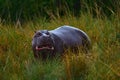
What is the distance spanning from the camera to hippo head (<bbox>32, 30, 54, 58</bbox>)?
5.36 meters

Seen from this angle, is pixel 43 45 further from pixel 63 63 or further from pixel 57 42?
pixel 63 63

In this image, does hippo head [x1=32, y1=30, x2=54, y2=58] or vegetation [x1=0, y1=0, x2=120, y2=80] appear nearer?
vegetation [x1=0, y1=0, x2=120, y2=80]

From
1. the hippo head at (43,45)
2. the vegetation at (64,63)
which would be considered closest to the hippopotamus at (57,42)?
the hippo head at (43,45)

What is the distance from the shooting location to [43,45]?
5.39m

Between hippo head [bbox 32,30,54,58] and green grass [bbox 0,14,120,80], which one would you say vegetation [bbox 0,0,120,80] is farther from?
hippo head [bbox 32,30,54,58]

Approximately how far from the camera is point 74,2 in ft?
48.9

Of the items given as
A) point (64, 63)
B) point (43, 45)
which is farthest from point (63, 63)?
point (43, 45)

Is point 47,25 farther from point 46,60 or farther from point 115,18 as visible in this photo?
point 46,60

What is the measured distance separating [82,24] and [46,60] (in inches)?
84.7

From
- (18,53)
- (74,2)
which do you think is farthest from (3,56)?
(74,2)

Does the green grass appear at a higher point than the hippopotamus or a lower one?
lower

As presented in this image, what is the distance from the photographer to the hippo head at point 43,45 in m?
5.36

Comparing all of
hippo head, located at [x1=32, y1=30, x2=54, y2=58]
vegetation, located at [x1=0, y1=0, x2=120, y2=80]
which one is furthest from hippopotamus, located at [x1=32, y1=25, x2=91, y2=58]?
vegetation, located at [x1=0, y1=0, x2=120, y2=80]

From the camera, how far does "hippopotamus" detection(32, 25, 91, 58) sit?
538cm
